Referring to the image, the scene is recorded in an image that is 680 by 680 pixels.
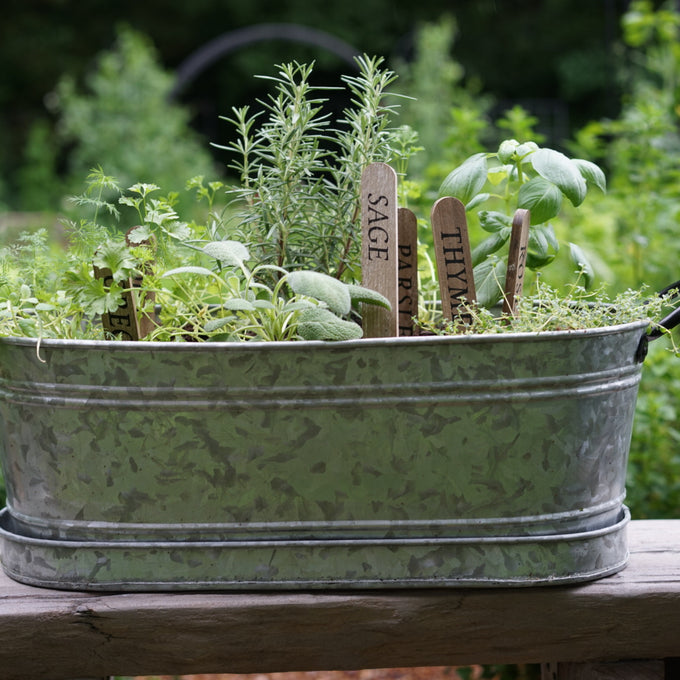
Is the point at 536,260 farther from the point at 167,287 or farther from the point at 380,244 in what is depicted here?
the point at 167,287

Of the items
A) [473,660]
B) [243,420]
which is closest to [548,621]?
[473,660]

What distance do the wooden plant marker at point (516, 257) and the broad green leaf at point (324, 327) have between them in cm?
20

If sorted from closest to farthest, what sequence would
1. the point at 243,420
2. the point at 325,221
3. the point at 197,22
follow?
the point at 243,420
the point at 325,221
the point at 197,22

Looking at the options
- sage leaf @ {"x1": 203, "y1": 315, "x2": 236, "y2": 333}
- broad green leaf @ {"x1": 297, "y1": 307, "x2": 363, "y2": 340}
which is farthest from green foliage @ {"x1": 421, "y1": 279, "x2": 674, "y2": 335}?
sage leaf @ {"x1": 203, "y1": 315, "x2": 236, "y2": 333}

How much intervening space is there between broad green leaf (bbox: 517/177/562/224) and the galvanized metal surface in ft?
1.22

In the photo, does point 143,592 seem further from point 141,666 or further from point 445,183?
point 445,183

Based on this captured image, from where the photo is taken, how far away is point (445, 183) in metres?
1.02

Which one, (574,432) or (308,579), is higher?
(574,432)

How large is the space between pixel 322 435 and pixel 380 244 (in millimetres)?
222

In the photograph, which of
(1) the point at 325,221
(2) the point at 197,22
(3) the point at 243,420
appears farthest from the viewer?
(2) the point at 197,22

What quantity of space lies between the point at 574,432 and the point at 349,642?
0.34 metres

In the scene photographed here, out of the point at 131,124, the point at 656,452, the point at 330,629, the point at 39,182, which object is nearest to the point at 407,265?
the point at 330,629

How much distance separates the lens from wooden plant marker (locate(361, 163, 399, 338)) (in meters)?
0.90

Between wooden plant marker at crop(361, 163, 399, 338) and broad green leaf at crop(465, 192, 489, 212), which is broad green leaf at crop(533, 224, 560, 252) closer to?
broad green leaf at crop(465, 192, 489, 212)
